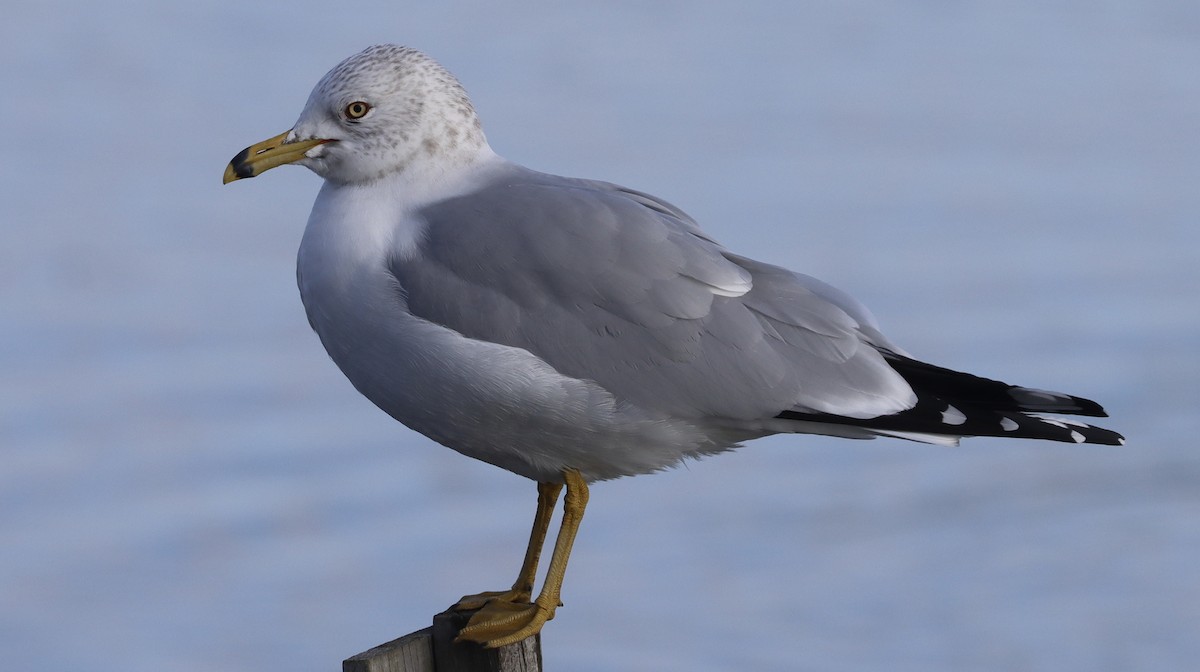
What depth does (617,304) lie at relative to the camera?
5.62 m

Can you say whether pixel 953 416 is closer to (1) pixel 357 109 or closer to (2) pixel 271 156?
(1) pixel 357 109

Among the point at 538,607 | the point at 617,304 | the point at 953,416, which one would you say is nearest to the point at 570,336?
the point at 617,304

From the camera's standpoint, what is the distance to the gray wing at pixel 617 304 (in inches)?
220

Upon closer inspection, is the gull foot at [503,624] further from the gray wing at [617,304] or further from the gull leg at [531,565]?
the gray wing at [617,304]

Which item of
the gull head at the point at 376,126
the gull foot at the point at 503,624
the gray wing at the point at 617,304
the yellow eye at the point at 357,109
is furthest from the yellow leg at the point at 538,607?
the yellow eye at the point at 357,109

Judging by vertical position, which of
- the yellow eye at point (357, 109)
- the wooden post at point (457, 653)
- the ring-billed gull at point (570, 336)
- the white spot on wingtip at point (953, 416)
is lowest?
the wooden post at point (457, 653)

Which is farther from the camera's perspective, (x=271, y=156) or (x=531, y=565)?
(x=531, y=565)

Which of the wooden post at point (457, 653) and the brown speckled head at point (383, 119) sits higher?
the brown speckled head at point (383, 119)

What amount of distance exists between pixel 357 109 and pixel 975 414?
1.90 metres

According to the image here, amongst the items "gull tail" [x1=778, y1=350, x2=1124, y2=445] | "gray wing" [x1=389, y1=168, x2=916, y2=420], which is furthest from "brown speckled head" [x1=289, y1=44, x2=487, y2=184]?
"gull tail" [x1=778, y1=350, x2=1124, y2=445]

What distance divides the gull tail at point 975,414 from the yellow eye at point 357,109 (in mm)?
1439

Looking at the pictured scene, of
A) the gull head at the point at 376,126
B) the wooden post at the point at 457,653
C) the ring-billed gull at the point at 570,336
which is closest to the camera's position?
the ring-billed gull at the point at 570,336

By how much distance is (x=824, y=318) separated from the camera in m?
5.88

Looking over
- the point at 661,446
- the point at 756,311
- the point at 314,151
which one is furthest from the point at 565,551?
the point at 314,151
